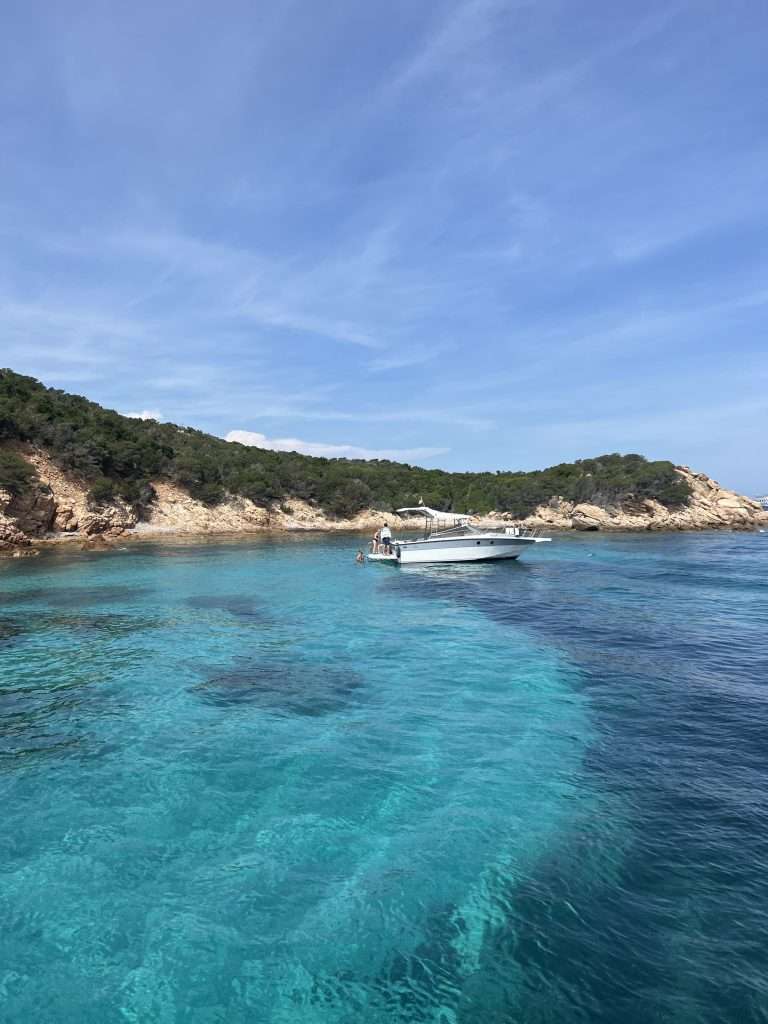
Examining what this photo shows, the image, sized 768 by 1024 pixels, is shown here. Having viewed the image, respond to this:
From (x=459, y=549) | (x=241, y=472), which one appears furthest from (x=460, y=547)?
(x=241, y=472)

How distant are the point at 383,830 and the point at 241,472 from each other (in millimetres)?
61231

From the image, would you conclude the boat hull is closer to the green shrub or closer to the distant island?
the distant island

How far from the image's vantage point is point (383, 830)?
22.5 feet

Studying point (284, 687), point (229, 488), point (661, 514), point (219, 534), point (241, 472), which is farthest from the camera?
point (661, 514)

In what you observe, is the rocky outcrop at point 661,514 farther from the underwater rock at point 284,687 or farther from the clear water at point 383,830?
the underwater rock at point 284,687

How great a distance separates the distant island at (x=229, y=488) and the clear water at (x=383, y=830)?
33.7m

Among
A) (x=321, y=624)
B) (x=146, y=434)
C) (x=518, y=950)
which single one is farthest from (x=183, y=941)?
(x=146, y=434)

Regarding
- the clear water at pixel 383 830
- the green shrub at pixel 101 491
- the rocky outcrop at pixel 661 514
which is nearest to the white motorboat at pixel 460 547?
the clear water at pixel 383 830

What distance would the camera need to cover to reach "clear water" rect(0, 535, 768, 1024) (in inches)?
183

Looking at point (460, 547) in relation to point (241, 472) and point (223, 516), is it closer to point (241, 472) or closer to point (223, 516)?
point (223, 516)

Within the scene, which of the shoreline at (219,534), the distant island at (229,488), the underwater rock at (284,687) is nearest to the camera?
the underwater rock at (284,687)

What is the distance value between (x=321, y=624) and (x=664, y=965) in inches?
583

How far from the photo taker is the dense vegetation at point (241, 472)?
4866cm

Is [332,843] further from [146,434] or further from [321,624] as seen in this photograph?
[146,434]
